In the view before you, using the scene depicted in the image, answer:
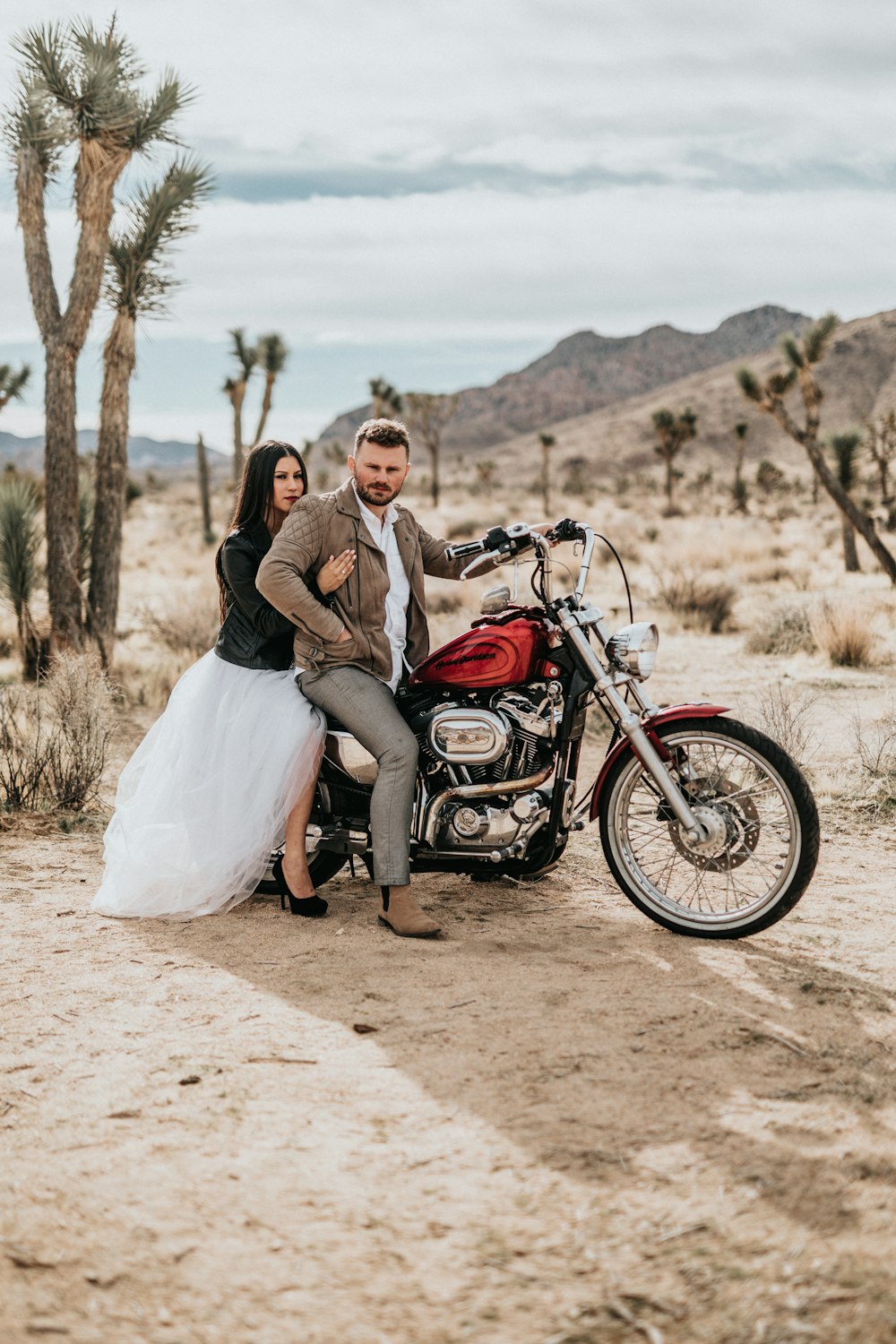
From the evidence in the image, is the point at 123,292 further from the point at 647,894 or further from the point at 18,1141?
the point at 18,1141

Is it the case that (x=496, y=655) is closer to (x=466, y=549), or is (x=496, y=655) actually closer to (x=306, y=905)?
(x=466, y=549)

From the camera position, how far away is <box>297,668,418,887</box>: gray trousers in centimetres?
458

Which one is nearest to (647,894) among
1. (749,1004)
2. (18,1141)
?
(749,1004)

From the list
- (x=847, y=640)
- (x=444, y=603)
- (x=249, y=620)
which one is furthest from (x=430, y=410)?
(x=249, y=620)

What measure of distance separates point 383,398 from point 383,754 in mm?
38390

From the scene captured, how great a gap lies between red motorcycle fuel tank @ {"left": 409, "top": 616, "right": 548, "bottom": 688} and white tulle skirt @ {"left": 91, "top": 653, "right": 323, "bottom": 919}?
0.66 m

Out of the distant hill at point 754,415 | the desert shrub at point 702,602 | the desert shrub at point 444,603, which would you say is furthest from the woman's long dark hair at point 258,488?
the distant hill at point 754,415

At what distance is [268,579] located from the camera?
180 inches

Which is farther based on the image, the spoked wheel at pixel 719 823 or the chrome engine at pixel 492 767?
the chrome engine at pixel 492 767

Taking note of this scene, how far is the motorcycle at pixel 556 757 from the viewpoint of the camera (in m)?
4.39

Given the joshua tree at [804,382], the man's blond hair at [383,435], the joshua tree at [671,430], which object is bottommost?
the man's blond hair at [383,435]

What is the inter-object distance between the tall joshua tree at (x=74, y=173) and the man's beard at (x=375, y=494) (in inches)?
267

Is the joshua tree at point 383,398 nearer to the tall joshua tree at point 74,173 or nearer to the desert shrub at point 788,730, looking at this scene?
the tall joshua tree at point 74,173

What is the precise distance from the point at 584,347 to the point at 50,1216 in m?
182
